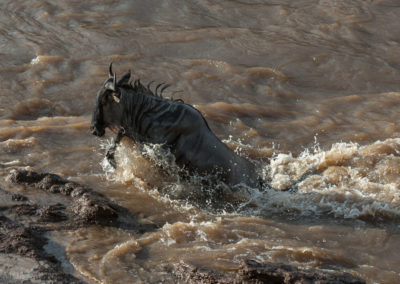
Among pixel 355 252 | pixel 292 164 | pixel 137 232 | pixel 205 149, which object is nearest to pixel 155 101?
pixel 205 149

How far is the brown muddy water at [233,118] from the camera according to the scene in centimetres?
731

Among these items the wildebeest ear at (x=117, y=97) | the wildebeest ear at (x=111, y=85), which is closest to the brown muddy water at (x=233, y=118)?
the wildebeest ear at (x=117, y=97)

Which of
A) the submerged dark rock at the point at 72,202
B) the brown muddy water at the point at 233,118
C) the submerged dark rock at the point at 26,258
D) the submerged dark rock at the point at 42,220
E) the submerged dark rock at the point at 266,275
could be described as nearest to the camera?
the submerged dark rock at the point at 266,275

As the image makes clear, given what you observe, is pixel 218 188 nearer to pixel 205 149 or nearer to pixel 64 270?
pixel 205 149

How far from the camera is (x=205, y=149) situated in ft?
28.6

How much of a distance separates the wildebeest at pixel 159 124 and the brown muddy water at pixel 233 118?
0.82 feet

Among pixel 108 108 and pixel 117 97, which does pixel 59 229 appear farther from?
pixel 117 97

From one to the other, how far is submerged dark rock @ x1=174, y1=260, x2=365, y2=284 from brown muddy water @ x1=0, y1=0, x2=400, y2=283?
1.05ft

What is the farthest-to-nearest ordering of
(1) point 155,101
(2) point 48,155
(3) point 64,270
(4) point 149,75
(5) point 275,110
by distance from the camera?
(4) point 149,75 < (5) point 275,110 < (2) point 48,155 < (1) point 155,101 < (3) point 64,270

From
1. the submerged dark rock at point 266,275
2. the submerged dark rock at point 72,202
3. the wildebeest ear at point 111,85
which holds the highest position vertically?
the wildebeest ear at point 111,85

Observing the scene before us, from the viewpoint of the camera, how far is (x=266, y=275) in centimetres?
616

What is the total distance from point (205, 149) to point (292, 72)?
17.9ft

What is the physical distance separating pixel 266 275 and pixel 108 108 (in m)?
3.35

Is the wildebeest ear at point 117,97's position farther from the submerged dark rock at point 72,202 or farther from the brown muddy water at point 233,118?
the submerged dark rock at point 72,202
